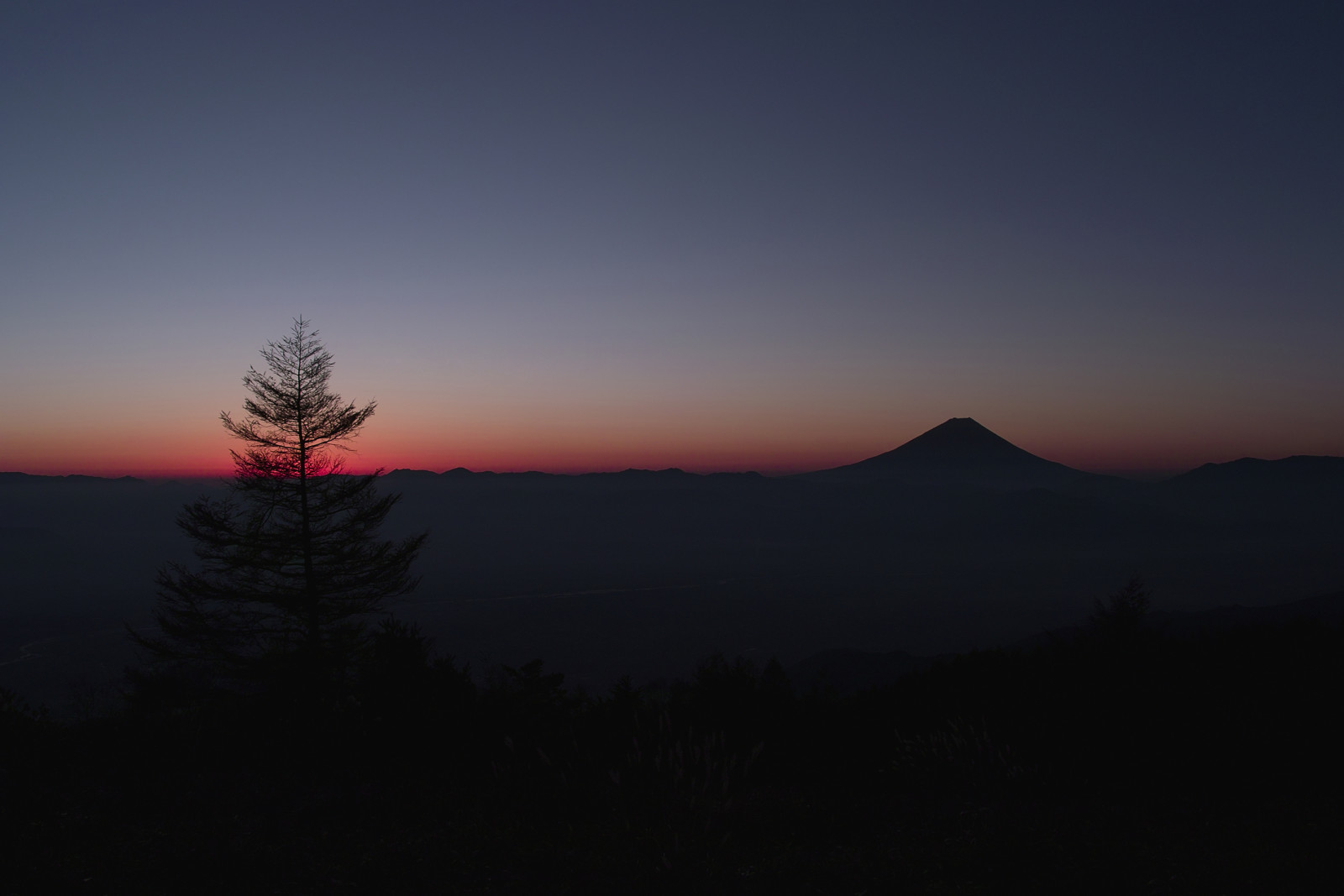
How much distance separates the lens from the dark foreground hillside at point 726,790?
155 inches

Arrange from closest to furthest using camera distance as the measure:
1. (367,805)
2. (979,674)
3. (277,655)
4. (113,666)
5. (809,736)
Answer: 1. (367,805)
2. (809,736)
3. (979,674)
4. (277,655)
5. (113,666)

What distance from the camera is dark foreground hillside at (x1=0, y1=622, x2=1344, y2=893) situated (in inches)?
155

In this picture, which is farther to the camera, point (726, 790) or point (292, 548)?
point (292, 548)

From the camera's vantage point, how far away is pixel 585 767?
5660 mm

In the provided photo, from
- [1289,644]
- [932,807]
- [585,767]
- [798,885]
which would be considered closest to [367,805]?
[585,767]

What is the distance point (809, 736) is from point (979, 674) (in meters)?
3.01

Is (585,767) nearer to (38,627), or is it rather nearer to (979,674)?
(979,674)

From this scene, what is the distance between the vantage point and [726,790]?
4.36 m

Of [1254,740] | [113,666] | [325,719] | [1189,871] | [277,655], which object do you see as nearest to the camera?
[1189,871]

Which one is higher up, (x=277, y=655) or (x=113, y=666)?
(x=277, y=655)

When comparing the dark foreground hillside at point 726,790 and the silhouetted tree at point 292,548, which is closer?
the dark foreground hillside at point 726,790

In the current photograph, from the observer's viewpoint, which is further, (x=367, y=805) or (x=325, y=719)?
(x=325, y=719)

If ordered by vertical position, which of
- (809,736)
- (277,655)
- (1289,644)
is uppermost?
(1289,644)

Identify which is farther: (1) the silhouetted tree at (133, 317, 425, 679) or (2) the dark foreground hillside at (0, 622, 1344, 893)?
(1) the silhouetted tree at (133, 317, 425, 679)
